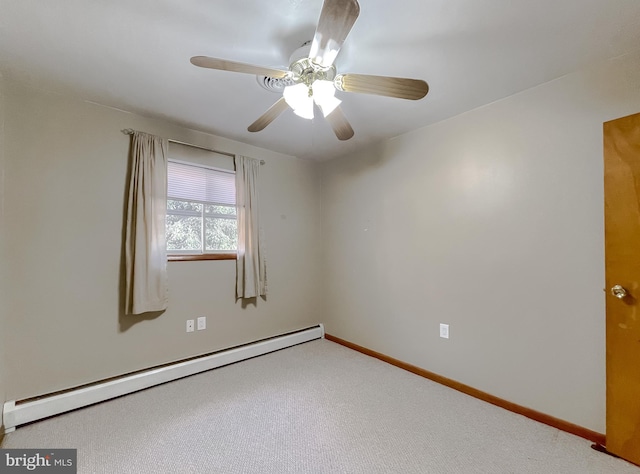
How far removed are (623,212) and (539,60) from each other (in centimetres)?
102

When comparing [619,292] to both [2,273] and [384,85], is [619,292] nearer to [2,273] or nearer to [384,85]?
[384,85]

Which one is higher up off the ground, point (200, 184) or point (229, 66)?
point (229, 66)

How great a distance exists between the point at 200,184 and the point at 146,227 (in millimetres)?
691

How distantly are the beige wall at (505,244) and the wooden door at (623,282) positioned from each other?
109 millimetres

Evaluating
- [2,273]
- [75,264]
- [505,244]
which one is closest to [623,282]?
[505,244]

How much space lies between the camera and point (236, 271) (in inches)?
116

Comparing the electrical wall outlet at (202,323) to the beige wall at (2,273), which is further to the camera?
the electrical wall outlet at (202,323)

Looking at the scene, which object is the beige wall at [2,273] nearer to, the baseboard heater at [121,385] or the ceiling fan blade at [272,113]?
the baseboard heater at [121,385]

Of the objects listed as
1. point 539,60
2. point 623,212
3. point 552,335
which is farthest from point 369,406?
point 539,60

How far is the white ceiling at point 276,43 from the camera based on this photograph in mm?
1303

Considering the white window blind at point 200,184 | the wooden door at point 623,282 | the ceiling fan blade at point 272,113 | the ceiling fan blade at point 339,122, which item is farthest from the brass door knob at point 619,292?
the white window blind at point 200,184

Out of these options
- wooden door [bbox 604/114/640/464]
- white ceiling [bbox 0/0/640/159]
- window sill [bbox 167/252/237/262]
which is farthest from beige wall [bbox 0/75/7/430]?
wooden door [bbox 604/114/640/464]

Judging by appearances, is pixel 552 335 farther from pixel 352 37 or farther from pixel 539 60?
pixel 352 37

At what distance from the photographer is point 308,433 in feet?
5.71
